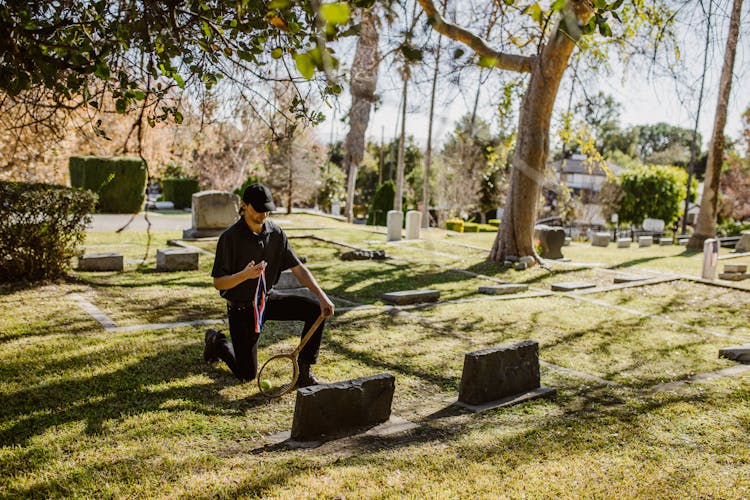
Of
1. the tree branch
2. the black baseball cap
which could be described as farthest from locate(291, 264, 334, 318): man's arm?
the tree branch

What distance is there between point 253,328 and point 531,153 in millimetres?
11203

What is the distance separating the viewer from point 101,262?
12.0 metres

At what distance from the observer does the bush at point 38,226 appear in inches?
357

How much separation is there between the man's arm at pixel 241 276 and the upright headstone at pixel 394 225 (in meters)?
14.9

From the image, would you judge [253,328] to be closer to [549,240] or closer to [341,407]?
[341,407]

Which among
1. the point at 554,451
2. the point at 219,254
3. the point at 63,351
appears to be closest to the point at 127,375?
the point at 63,351

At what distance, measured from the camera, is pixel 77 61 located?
4.16m

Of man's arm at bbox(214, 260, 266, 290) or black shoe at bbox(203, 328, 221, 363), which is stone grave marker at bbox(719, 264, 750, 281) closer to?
black shoe at bbox(203, 328, 221, 363)

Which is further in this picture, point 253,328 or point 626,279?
point 626,279

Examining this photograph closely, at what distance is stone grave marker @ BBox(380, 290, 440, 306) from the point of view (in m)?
10.3

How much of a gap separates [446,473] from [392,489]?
45 cm

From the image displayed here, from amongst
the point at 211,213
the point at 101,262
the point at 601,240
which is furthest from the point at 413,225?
the point at 101,262

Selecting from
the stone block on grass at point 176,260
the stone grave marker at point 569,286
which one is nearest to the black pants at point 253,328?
the stone block on grass at point 176,260

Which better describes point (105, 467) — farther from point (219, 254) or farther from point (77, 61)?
point (77, 61)
